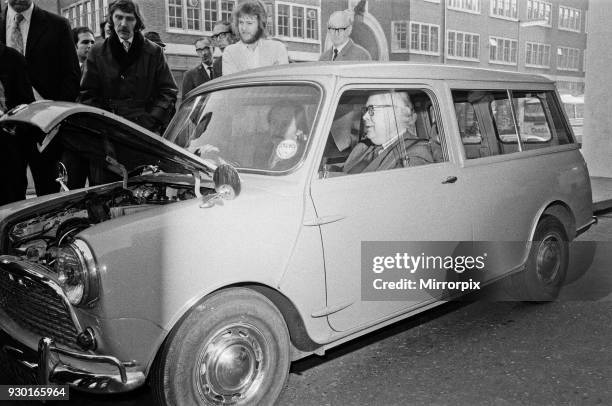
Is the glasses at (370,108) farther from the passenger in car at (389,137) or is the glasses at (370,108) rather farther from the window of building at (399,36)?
the window of building at (399,36)

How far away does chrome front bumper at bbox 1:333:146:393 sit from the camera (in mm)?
2354

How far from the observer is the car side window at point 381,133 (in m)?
3.30

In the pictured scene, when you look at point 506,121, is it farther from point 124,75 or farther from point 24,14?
point 24,14

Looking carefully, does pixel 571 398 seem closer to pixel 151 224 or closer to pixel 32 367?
pixel 151 224

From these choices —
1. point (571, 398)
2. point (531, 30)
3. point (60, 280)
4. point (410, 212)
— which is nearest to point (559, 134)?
point (410, 212)

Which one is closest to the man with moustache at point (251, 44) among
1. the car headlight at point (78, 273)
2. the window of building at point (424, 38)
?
the car headlight at point (78, 273)

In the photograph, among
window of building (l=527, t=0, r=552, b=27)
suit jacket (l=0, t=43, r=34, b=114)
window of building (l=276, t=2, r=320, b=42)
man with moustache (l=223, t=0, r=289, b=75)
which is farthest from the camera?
window of building (l=527, t=0, r=552, b=27)

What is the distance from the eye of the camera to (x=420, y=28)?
35375 mm

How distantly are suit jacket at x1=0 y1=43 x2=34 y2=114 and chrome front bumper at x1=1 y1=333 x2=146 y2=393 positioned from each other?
3.50m

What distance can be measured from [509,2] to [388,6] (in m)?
11.2

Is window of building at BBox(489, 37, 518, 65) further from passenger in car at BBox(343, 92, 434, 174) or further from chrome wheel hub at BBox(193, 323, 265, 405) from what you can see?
Result: chrome wheel hub at BBox(193, 323, 265, 405)

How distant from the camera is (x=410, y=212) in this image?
3459 millimetres

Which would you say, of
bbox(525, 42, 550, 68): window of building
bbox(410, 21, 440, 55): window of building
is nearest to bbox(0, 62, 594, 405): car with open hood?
bbox(410, 21, 440, 55): window of building

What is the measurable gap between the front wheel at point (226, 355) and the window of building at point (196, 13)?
953 inches
